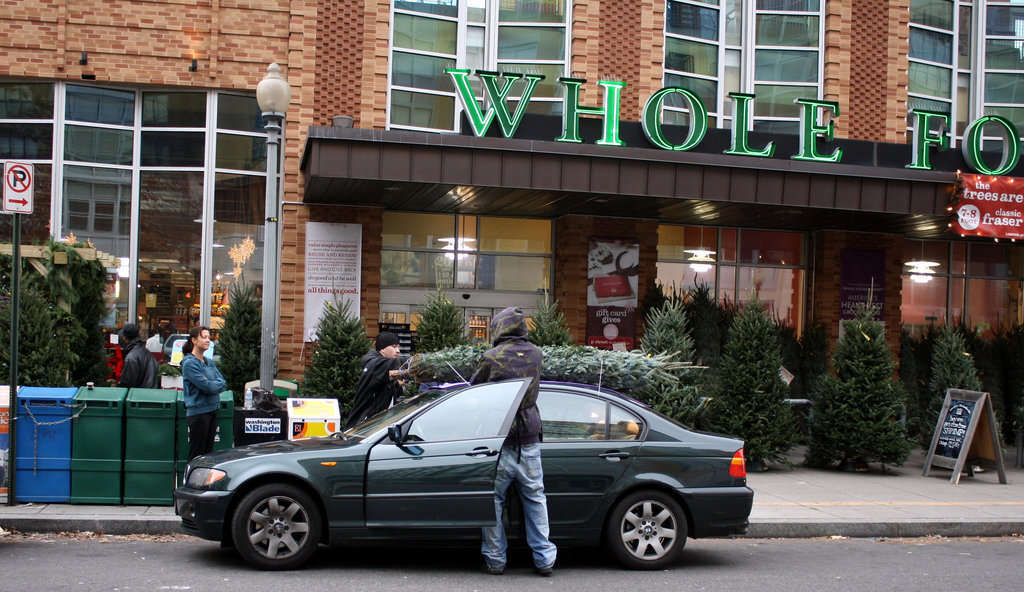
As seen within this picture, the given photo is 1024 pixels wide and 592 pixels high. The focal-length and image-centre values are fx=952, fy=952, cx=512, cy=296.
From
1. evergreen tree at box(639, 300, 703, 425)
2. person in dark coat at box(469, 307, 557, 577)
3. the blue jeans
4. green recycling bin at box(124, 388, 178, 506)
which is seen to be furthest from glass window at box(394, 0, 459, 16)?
the blue jeans

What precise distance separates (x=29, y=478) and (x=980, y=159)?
14.3m

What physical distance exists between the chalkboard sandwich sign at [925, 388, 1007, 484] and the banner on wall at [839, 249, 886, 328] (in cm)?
485

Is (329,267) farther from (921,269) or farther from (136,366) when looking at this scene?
(921,269)

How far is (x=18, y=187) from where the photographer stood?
27.6 ft

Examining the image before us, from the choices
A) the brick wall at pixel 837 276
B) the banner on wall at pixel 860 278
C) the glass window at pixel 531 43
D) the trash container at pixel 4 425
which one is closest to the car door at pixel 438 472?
the trash container at pixel 4 425

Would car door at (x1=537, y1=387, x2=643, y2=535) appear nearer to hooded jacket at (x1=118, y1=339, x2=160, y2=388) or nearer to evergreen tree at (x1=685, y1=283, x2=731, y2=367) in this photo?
hooded jacket at (x1=118, y1=339, x2=160, y2=388)

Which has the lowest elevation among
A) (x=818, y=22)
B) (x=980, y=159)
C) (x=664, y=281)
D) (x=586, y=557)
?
(x=586, y=557)

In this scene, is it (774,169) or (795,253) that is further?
(795,253)

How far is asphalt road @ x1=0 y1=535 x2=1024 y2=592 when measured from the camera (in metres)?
6.49

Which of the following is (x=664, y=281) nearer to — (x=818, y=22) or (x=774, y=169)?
(x=774, y=169)

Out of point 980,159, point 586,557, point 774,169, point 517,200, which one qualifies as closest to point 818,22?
point 980,159

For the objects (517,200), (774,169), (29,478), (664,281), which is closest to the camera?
(29,478)

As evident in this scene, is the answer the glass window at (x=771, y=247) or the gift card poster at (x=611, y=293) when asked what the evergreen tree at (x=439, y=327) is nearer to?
the gift card poster at (x=611, y=293)

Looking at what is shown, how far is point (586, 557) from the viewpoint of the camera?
779 cm
